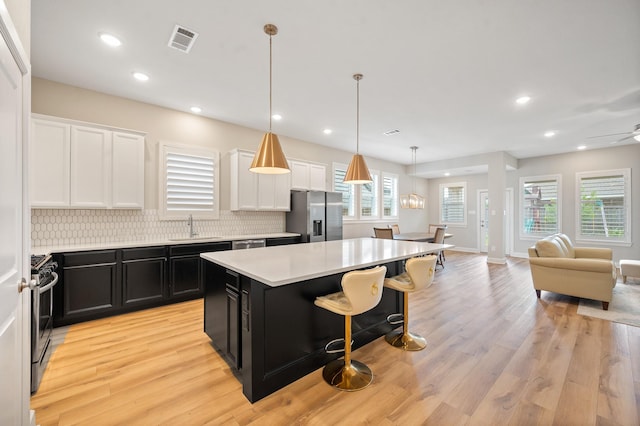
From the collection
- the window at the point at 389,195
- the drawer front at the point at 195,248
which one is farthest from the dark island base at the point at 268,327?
the window at the point at 389,195

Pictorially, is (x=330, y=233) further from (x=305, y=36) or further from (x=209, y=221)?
(x=305, y=36)

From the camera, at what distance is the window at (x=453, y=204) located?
9.34 metres

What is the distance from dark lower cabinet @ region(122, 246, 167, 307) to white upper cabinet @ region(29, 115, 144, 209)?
725 mm

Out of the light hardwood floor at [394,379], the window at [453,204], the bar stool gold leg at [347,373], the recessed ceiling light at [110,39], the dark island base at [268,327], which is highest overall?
the recessed ceiling light at [110,39]

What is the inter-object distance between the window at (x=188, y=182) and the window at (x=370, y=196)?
313cm

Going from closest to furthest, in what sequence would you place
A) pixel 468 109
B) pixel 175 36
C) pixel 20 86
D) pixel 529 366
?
1. pixel 20 86
2. pixel 529 366
3. pixel 175 36
4. pixel 468 109

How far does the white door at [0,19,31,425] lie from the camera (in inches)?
45.1

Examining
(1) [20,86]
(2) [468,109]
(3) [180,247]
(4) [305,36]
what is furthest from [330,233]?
(1) [20,86]

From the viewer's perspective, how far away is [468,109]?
4.36m

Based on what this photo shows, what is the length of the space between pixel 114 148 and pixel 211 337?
285 centimetres

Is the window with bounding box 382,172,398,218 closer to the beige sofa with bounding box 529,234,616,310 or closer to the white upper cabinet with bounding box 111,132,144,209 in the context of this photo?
the beige sofa with bounding box 529,234,616,310

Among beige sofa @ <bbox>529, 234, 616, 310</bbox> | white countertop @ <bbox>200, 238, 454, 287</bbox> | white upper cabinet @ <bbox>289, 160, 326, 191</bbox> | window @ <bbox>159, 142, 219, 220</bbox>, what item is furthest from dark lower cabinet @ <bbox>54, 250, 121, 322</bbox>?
beige sofa @ <bbox>529, 234, 616, 310</bbox>

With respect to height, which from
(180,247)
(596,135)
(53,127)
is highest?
(596,135)

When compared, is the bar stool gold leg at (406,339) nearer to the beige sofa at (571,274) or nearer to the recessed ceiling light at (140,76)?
the beige sofa at (571,274)
